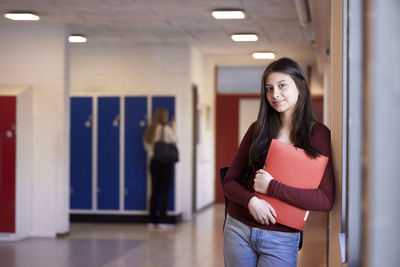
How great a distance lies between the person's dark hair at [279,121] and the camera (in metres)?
1.92

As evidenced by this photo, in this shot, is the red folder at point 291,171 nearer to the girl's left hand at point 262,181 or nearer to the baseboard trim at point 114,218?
the girl's left hand at point 262,181

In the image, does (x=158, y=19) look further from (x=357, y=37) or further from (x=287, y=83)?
(x=357, y=37)

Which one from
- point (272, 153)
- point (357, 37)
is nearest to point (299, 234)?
point (272, 153)

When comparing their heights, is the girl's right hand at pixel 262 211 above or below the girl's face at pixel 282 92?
below

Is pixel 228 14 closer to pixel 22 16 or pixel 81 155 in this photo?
pixel 22 16

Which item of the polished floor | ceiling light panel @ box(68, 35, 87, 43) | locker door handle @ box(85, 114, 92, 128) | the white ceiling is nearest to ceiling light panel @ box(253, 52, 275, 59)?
the white ceiling

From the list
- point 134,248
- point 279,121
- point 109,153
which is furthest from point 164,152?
point 279,121

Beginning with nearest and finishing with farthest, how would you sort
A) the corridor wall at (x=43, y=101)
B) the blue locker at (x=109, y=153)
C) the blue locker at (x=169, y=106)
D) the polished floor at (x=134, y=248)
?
the polished floor at (x=134, y=248)
the corridor wall at (x=43, y=101)
the blue locker at (x=169, y=106)
the blue locker at (x=109, y=153)

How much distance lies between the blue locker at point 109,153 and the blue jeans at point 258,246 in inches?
257

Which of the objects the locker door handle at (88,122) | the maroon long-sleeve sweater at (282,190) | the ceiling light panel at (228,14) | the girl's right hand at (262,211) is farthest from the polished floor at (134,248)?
the ceiling light panel at (228,14)

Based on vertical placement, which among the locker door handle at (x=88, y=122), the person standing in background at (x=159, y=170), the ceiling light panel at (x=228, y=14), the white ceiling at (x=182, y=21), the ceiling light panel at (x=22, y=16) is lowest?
the person standing in background at (x=159, y=170)

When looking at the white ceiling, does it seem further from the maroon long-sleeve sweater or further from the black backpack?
the maroon long-sleeve sweater

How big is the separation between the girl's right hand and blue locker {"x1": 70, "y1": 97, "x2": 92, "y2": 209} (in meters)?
6.78

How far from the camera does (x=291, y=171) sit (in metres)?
1.86
